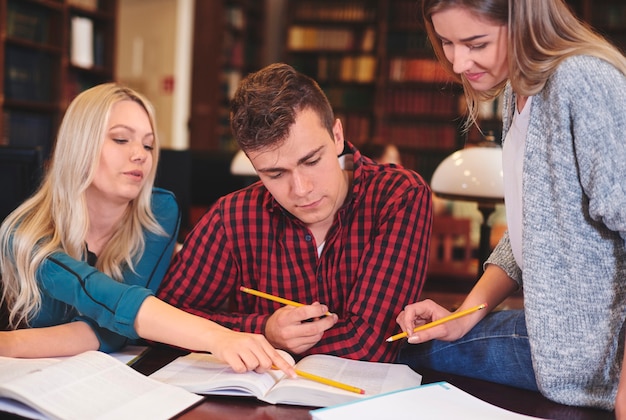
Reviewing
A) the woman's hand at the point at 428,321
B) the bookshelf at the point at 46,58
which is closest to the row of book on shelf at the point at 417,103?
the bookshelf at the point at 46,58

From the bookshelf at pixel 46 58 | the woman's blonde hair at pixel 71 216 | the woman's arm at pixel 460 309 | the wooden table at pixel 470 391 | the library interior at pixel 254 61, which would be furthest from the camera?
the library interior at pixel 254 61

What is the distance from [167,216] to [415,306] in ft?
2.52

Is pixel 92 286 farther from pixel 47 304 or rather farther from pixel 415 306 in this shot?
pixel 415 306

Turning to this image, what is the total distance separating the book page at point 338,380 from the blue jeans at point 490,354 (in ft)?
0.56

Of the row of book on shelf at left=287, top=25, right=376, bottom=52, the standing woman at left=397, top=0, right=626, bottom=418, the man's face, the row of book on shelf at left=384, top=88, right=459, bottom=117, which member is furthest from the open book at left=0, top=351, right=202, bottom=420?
the row of book on shelf at left=287, top=25, right=376, bottom=52

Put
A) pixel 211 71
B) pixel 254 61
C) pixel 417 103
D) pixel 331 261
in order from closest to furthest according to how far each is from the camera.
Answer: pixel 331 261 → pixel 211 71 → pixel 417 103 → pixel 254 61

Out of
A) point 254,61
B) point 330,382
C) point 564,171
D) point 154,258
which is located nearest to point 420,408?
point 330,382

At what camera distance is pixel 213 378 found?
3.85 feet

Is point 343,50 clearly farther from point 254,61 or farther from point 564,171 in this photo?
point 564,171

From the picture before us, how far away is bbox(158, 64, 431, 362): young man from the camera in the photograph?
1.42 m

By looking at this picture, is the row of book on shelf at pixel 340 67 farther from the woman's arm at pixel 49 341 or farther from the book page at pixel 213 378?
the book page at pixel 213 378

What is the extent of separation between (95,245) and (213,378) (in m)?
0.69

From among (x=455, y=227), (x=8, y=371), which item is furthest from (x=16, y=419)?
(x=455, y=227)

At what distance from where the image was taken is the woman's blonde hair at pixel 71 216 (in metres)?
1.56
